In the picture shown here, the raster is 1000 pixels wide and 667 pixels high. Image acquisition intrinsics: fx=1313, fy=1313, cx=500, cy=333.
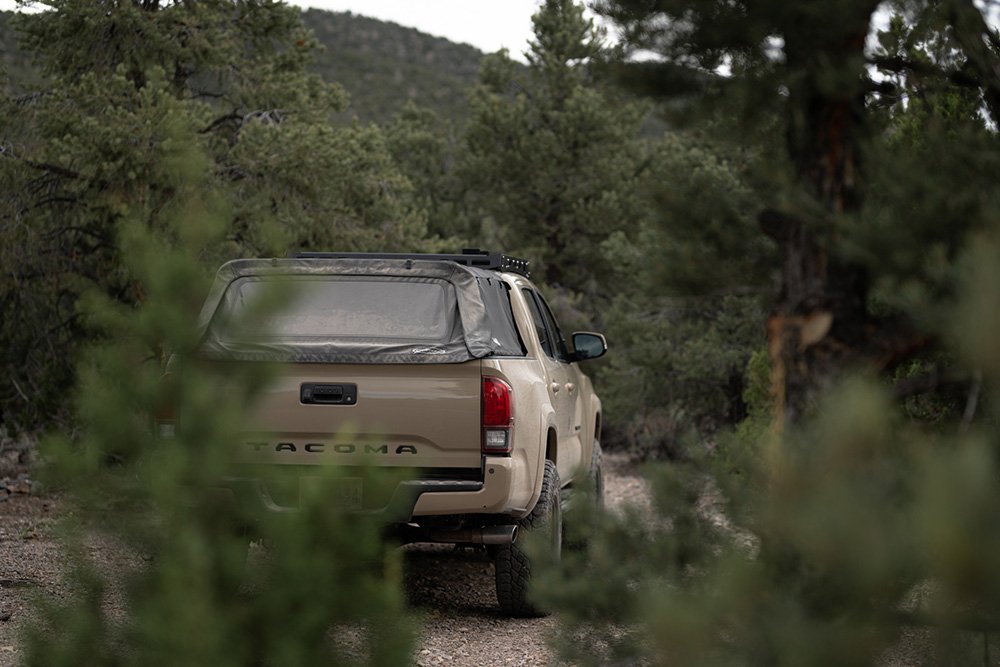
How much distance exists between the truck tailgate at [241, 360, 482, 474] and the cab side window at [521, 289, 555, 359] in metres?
1.69

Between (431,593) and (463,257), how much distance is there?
217 cm

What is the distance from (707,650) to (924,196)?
1649mm

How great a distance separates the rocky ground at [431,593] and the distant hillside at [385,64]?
32.0 metres

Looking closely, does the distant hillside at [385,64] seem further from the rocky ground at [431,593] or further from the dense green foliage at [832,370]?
the dense green foliage at [832,370]

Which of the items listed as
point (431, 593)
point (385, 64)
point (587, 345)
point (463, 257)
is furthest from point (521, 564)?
point (385, 64)

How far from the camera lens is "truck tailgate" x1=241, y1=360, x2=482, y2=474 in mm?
6648

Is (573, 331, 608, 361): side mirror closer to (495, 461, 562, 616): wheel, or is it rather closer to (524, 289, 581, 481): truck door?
(524, 289, 581, 481): truck door

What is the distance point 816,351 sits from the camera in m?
4.16

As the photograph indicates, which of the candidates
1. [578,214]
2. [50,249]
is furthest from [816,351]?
[578,214]

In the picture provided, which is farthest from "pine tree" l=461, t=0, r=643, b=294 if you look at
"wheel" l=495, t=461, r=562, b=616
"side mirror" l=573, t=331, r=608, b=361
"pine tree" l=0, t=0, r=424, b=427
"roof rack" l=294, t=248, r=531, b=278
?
"wheel" l=495, t=461, r=562, b=616

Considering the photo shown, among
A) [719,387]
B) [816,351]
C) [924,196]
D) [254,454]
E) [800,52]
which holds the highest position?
[800,52]

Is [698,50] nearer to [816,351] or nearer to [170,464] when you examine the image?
[816,351]

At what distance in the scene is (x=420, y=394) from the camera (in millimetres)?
6652

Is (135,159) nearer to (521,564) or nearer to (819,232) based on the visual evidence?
(521,564)
